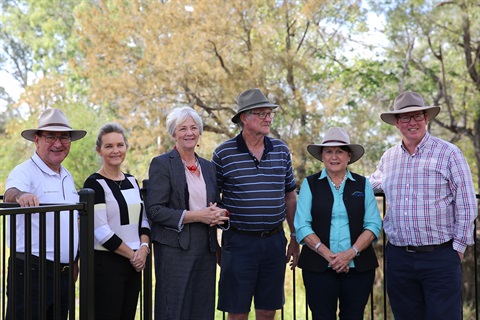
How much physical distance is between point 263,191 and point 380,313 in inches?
399

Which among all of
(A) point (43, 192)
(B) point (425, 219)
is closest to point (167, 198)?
(A) point (43, 192)

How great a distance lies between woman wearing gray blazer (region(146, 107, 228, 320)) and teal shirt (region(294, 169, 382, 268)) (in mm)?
447

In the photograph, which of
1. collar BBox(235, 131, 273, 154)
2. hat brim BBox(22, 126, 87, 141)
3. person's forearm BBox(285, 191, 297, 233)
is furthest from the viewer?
person's forearm BBox(285, 191, 297, 233)

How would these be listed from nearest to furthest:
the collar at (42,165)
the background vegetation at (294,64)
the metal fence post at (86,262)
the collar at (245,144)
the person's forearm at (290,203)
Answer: the metal fence post at (86,262) → the collar at (42,165) → the collar at (245,144) → the person's forearm at (290,203) → the background vegetation at (294,64)

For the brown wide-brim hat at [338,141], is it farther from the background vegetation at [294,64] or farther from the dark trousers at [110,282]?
the background vegetation at [294,64]

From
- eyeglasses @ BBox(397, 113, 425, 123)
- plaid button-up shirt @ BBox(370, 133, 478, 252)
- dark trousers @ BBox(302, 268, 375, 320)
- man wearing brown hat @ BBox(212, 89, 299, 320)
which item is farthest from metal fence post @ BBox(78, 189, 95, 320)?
eyeglasses @ BBox(397, 113, 425, 123)

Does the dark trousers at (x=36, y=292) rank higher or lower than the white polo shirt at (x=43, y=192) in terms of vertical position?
lower

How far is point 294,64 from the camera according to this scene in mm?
15148

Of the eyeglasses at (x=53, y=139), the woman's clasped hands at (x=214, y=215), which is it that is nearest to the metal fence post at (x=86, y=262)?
the eyeglasses at (x=53, y=139)

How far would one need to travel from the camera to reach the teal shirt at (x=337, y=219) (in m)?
3.79

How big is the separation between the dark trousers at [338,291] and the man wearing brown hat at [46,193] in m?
1.38

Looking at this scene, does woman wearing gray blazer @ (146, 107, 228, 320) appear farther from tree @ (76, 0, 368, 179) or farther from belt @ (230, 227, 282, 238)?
tree @ (76, 0, 368, 179)

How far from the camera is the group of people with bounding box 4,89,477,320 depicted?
12.0 feet

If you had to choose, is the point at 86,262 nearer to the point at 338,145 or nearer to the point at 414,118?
the point at 338,145
